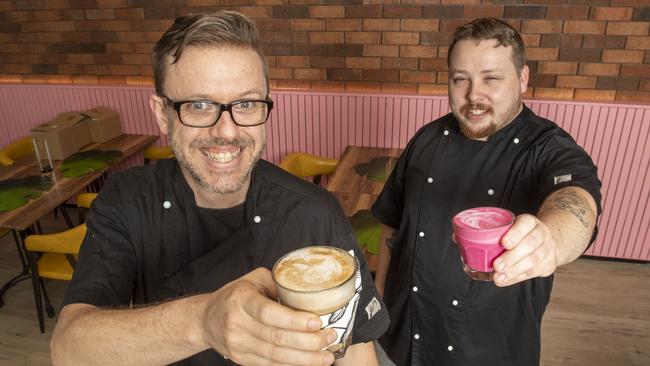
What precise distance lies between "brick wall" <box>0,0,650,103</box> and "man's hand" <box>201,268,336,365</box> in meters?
3.73

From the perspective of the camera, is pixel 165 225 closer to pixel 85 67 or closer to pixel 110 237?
pixel 110 237

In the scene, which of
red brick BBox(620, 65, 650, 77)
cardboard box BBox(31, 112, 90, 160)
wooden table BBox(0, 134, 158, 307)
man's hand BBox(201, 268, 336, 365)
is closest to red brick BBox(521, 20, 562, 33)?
red brick BBox(620, 65, 650, 77)

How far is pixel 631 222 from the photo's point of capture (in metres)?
4.25

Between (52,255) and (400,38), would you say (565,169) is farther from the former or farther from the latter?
(52,255)

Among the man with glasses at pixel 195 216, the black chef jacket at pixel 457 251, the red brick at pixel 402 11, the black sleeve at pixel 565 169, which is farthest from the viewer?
the red brick at pixel 402 11

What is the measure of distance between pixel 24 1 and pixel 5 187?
2.33m

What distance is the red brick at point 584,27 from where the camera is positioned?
3930 mm

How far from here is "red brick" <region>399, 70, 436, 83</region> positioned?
439cm

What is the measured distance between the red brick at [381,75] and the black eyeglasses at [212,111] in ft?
10.6

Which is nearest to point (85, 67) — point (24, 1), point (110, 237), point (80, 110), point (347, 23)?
point (80, 110)

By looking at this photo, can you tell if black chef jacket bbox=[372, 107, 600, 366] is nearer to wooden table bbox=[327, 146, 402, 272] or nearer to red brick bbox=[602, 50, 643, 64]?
wooden table bbox=[327, 146, 402, 272]

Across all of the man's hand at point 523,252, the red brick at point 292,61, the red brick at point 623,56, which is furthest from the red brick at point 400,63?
the man's hand at point 523,252

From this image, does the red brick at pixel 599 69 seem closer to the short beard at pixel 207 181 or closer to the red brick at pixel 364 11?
the red brick at pixel 364 11

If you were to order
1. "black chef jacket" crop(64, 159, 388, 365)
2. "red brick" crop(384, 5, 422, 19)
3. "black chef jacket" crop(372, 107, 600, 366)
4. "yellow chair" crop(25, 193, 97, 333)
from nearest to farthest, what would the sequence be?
"black chef jacket" crop(64, 159, 388, 365)
"black chef jacket" crop(372, 107, 600, 366)
"yellow chair" crop(25, 193, 97, 333)
"red brick" crop(384, 5, 422, 19)
